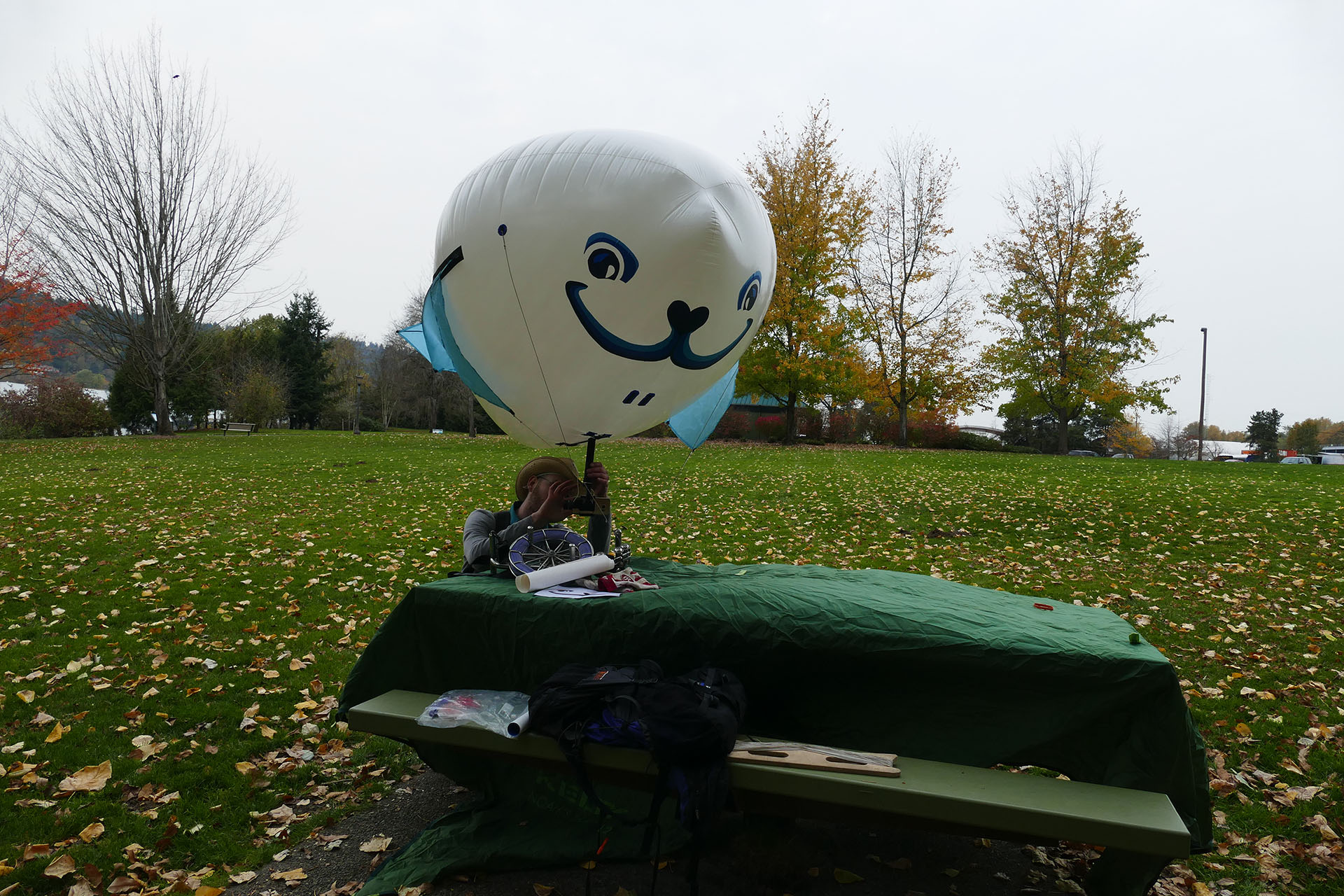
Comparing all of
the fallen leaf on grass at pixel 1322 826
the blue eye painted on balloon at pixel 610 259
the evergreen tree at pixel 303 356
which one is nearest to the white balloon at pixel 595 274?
the blue eye painted on balloon at pixel 610 259

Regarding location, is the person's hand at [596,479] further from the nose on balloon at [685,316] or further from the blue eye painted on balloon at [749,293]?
the blue eye painted on balloon at [749,293]

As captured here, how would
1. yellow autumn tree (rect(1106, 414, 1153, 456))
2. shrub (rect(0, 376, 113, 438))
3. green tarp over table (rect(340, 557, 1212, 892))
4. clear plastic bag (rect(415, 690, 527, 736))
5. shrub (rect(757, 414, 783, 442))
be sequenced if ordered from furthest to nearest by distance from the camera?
yellow autumn tree (rect(1106, 414, 1153, 456))
shrub (rect(757, 414, 783, 442))
shrub (rect(0, 376, 113, 438))
clear plastic bag (rect(415, 690, 527, 736))
green tarp over table (rect(340, 557, 1212, 892))

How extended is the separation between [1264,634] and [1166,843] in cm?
503

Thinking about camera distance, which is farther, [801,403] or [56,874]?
[801,403]

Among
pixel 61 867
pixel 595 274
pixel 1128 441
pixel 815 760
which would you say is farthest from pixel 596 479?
pixel 1128 441

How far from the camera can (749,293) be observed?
3.57 meters

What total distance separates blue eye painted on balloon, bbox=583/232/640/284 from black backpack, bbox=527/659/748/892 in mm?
1689

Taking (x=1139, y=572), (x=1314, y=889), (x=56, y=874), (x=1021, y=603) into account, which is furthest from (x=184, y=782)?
(x=1139, y=572)

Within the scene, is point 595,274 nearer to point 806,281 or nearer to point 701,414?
point 701,414

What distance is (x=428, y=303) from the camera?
3.71 m

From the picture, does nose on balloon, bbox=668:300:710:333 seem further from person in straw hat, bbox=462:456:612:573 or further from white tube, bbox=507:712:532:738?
white tube, bbox=507:712:532:738

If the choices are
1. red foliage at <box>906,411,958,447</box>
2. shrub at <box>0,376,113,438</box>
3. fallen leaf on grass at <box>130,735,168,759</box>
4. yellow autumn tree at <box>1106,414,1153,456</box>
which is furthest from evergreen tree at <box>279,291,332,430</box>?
yellow autumn tree at <box>1106,414,1153,456</box>

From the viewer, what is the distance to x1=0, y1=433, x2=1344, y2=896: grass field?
351 centimetres

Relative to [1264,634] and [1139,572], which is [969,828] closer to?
[1264,634]
